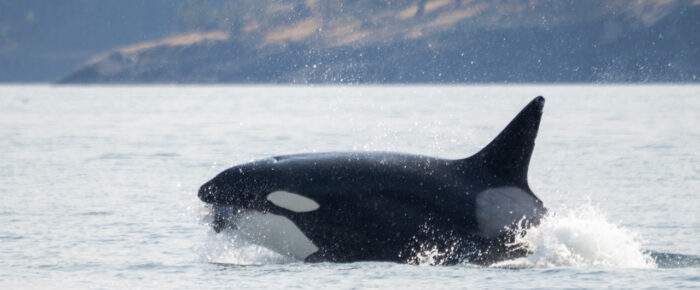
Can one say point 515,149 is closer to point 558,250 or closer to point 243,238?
point 558,250

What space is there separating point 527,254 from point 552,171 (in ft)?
48.5

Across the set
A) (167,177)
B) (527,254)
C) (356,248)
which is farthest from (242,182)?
(167,177)

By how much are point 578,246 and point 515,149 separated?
5.71 feet

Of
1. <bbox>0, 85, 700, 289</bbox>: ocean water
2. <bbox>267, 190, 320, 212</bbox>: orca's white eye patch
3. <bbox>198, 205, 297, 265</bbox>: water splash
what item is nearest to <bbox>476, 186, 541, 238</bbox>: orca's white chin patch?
<bbox>0, 85, 700, 289</bbox>: ocean water

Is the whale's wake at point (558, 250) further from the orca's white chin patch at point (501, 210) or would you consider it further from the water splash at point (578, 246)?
the orca's white chin patch at point (501, 210)

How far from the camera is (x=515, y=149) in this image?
11.9 metres

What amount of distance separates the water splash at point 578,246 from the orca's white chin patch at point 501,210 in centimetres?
20

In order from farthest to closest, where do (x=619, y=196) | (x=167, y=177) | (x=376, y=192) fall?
(x=167, y=177) → (x=619, y=196) → (x=376, y=192)

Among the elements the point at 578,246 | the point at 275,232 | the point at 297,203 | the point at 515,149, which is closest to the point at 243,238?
the point at 275,232

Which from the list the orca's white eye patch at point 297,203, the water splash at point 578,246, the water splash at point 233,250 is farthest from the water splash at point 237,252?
the water splash at point 578,246

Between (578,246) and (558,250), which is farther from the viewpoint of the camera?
(578,246)

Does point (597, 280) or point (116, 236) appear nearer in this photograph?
point (597, 280)

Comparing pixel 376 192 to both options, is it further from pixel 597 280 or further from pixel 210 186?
pixel 597 280

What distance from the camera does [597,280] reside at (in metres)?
12.0
